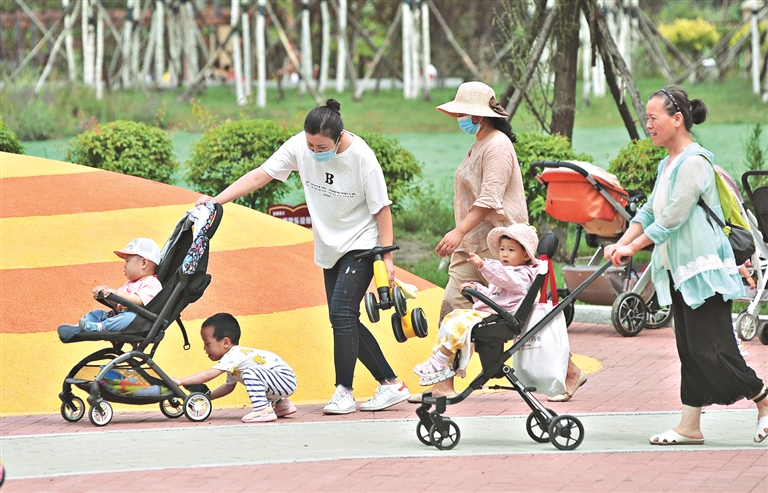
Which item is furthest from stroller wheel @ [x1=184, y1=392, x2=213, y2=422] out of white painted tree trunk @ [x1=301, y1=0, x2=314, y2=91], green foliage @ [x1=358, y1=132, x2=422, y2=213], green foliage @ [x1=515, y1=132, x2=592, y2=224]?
white painted tree trunk @ [x1=301, y1=0, x2=314, y2=91]

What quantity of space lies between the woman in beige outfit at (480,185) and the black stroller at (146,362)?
57.0 inches

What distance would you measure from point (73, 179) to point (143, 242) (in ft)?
11.4

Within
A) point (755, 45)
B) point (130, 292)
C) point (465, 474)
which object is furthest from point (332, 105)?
point (755, 45)

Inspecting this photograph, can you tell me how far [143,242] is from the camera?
23.0 feet

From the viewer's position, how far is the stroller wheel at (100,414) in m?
6.69

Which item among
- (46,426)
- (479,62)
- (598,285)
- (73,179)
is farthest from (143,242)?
(479,62)

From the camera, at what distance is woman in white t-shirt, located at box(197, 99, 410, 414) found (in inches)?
269

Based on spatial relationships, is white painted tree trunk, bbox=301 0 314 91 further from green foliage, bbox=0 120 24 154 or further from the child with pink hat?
the child with pink hat

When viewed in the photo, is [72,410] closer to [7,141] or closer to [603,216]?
[603,216]

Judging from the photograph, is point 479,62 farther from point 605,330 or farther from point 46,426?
point 46,426

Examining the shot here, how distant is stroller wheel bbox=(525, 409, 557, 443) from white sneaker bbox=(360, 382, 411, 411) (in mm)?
1044

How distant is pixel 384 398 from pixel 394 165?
6.49m

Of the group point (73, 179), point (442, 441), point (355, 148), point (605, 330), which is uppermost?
point (355, 148)

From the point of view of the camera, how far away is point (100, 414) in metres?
6.71
